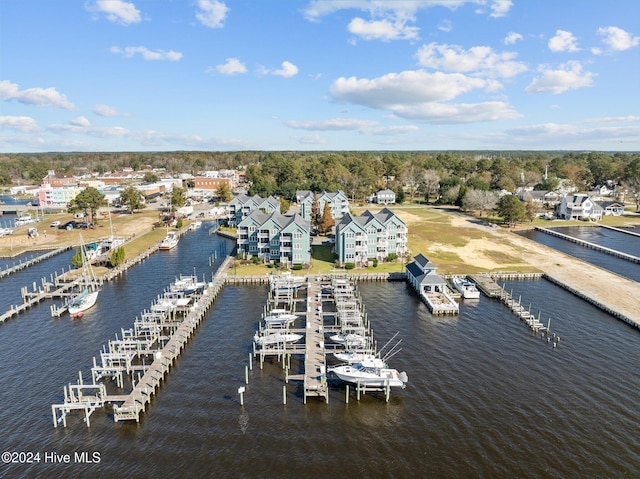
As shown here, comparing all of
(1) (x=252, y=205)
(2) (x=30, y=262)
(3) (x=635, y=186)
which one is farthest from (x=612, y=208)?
(2) (x=30, y=262)

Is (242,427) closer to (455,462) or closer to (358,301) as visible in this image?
(455,462)

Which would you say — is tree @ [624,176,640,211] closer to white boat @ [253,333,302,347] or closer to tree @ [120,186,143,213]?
white boat @ [253,333,302,347]

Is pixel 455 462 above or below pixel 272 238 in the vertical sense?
below

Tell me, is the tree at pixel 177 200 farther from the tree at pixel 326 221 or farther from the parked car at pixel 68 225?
the tree at pixel 326 221

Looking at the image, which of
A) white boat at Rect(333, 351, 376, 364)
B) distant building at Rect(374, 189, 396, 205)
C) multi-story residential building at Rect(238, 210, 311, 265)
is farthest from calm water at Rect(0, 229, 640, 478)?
distant building at Rect(374, 189, 396, 205)

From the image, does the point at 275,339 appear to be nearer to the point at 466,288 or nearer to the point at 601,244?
the point at 466,288

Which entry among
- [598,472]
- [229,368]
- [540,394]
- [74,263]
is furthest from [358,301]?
[74,263]
